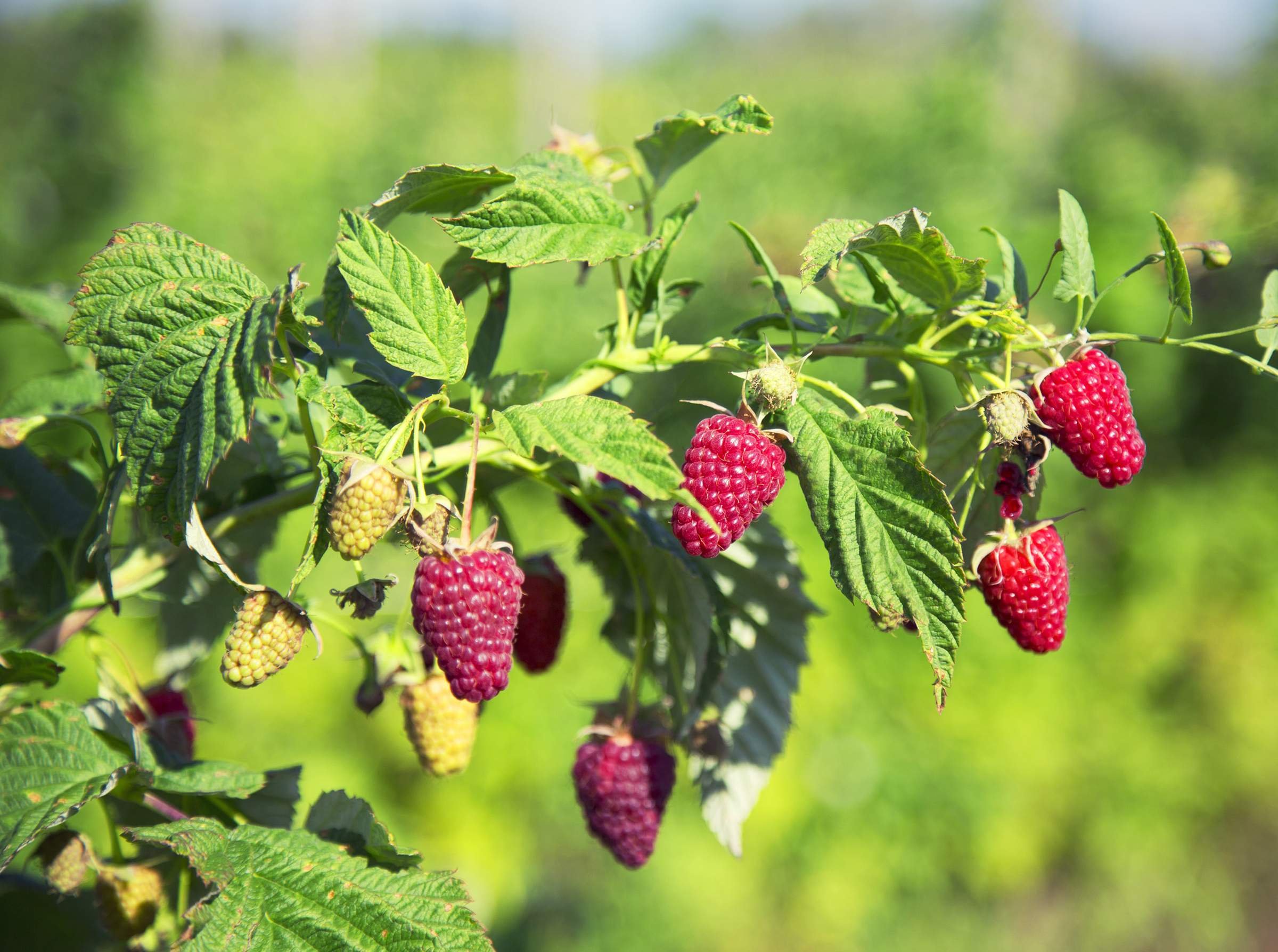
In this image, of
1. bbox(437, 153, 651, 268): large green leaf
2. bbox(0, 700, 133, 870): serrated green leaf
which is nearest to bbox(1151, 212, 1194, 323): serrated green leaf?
bbox(437, 153, 651, 268): large green leaf

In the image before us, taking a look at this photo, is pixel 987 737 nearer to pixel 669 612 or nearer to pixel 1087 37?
pixel 669 612

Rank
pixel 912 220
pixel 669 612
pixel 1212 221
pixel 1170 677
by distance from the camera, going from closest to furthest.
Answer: pixel 912 220, pixel 669 612, pixel 1212 221, pixel 1170 677

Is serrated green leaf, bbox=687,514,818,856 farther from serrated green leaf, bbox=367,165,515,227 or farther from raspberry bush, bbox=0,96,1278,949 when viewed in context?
serrated green leaf, bbox=367,165,515,227

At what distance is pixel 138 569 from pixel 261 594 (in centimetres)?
20

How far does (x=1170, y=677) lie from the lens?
371cm

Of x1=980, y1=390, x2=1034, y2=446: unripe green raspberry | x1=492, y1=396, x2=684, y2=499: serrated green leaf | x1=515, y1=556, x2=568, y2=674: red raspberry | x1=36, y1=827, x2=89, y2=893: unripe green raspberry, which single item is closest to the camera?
x1=492, y1=396, x2=684, y2=499: serrated green leaf

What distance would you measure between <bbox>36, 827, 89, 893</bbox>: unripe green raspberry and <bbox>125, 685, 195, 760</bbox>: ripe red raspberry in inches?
3.5

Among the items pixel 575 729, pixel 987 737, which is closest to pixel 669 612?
pixel 575 729

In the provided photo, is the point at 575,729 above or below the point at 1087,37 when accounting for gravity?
below

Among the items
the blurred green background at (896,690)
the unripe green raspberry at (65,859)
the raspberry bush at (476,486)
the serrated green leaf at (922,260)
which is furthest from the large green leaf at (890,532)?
the blurred green background at (896,690)

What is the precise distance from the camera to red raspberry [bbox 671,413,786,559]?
0.59 metres

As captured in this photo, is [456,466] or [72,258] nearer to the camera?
[456,466]

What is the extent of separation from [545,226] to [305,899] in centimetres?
46

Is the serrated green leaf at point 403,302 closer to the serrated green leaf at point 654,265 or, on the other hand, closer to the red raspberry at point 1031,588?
the serrated green leaf at point 654,265
